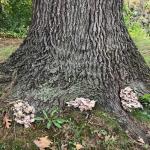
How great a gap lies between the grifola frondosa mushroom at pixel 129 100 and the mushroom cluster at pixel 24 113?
3.86 ft

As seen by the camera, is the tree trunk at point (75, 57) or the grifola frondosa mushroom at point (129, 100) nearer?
the tree trunk at point (75, 57)

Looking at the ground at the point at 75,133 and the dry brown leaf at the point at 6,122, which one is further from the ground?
the dry brown leaf at the point at 6,122

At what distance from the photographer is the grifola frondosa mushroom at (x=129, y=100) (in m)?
5.01

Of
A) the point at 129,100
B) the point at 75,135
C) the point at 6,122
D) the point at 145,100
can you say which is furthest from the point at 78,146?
the point at 145,100

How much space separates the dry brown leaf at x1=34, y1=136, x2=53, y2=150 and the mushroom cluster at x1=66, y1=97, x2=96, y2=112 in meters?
0.52

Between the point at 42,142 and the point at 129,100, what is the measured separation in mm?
1330

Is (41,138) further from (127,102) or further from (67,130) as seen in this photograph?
(127,102)

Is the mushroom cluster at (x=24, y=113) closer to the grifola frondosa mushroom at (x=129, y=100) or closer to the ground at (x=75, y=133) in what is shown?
the ground at (x=75, y=133)

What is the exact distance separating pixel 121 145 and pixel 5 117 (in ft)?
4.40

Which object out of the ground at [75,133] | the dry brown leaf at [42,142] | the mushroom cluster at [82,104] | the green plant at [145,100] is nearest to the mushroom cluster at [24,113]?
the ground at [75,133]

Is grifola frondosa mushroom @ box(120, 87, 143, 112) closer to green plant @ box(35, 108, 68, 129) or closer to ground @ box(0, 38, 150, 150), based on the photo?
ground @ box(0, 38, 150, 150)

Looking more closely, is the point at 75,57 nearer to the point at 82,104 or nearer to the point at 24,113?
the point at 82,104

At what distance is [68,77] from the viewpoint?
494 centimetres

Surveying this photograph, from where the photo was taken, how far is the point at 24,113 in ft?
→ 15.0
